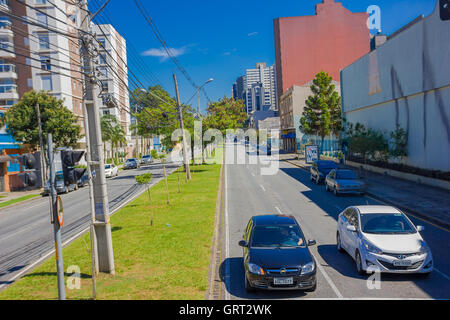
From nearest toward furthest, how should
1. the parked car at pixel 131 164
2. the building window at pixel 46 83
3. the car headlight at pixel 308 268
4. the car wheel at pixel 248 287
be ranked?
the car headlight at pixel 308 268
the car wheel at pixel 248 287
the building window at pixel 46 83
the parked car at pixel 131 164

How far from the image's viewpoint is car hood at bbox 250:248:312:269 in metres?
8.94

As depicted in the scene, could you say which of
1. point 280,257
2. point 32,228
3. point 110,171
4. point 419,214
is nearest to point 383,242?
point 280,257

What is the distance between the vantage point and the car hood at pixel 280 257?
894cm

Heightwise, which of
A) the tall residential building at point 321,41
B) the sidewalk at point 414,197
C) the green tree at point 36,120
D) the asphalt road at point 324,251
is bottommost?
the asphalt road at point 324,251

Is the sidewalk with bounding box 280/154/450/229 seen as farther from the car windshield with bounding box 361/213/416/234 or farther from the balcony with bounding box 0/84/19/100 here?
the balcony with bounding box 0/84/19/100

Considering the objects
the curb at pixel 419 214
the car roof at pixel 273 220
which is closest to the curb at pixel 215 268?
the car roof at pixel 273 220

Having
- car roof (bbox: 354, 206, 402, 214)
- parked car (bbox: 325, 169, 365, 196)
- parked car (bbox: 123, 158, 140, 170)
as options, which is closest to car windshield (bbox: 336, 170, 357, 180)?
parked car (bbox: 325, 169, 365, 196)

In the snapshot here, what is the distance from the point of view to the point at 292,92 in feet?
235

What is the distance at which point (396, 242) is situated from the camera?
9.84 m

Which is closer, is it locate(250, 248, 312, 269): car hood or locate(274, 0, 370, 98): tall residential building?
locate(250, 248, 312, 269): car hood

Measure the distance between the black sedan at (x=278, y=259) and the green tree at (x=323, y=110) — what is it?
136 feet

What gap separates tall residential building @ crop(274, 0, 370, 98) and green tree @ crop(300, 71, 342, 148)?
31211 mm

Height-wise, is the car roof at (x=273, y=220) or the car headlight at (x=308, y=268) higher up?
the car roof at (x=273, y=220)

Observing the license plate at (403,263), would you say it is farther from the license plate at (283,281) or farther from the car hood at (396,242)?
the license plate at (283,281)
